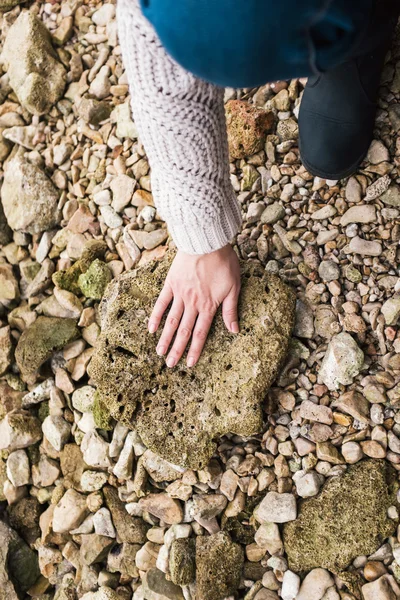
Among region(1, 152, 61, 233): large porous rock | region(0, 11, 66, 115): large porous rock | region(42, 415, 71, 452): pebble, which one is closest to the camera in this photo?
region(42, 415, 71, 452): pebble

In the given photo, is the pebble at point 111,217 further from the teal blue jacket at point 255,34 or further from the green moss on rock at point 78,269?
the teal blue jacket at point 255,34

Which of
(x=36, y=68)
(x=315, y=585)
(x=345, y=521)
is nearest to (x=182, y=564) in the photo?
(x=315, y=585)

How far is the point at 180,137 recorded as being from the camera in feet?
4.07

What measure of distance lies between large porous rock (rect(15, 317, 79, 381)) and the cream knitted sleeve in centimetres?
84

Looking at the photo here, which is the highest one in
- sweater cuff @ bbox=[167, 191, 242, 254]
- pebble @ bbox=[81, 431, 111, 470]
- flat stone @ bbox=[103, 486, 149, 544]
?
sweater cuff @ bbox=[167, 191, 242, 254]

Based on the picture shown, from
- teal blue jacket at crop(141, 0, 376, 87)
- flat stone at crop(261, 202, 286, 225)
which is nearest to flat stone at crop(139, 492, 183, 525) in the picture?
flat stone at crop(261, 202, 286, 225)

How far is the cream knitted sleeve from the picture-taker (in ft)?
3.66

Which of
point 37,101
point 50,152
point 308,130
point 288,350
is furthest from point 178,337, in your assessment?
point 37,101

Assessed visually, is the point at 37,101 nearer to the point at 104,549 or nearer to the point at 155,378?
the point at 155,378

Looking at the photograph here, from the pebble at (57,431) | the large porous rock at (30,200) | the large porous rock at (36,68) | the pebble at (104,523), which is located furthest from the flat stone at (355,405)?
the large porous rock at (36,68)

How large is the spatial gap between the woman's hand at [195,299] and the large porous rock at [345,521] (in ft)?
1.85

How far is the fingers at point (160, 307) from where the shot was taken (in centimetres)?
177

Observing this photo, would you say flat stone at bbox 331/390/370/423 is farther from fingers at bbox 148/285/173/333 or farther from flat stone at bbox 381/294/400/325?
fingers at bbox 148/285/173/333

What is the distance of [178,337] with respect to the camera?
69.6 inches
